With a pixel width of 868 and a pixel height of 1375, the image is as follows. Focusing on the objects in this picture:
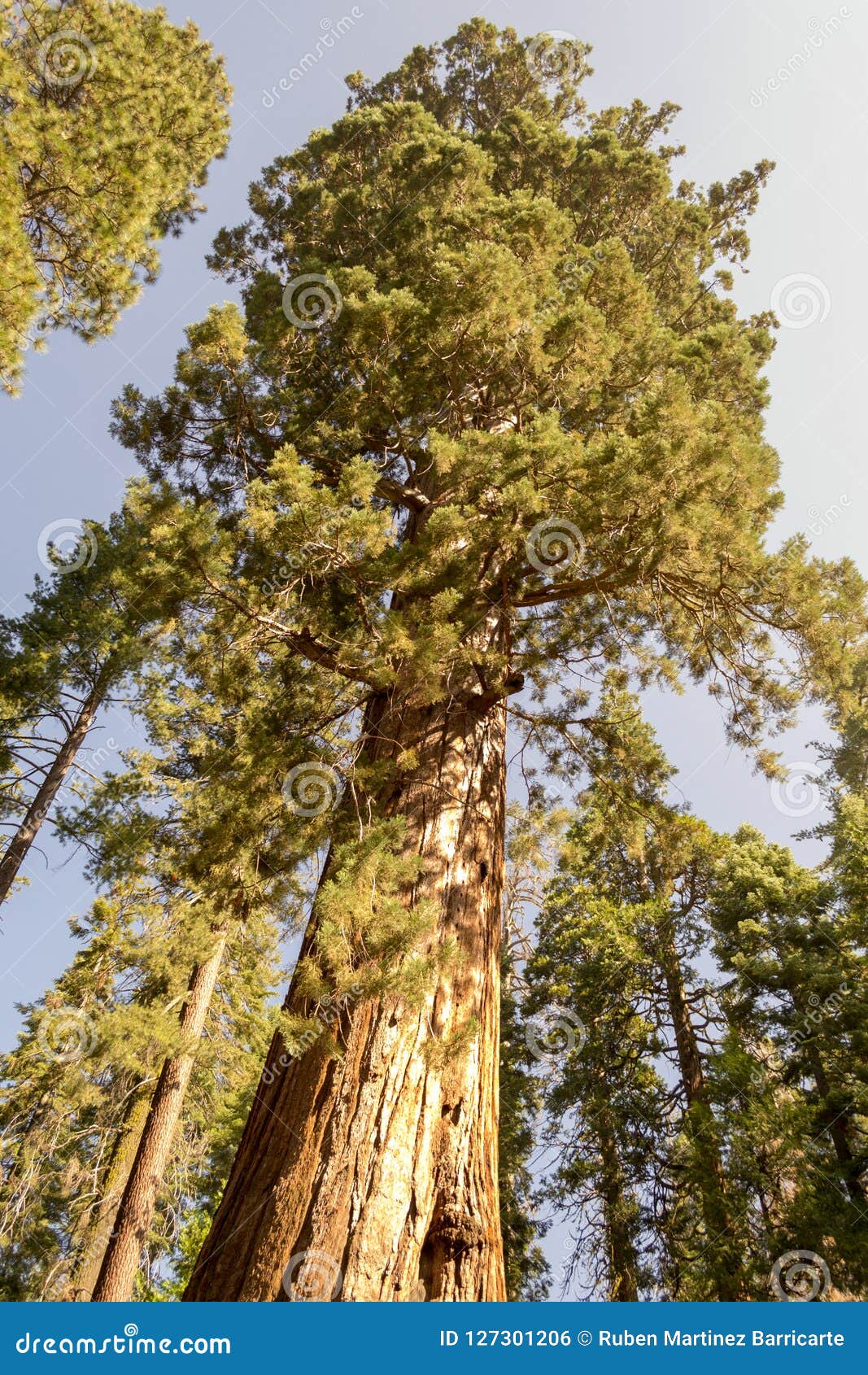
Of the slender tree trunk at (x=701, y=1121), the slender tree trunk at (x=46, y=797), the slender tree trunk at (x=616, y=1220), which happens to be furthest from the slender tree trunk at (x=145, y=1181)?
the slender tree trunk at (x=701, y=1121)

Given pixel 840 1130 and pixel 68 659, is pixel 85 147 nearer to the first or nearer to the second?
pixel 68 659

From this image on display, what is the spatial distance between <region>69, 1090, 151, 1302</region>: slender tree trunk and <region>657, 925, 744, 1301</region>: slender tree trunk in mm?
6367

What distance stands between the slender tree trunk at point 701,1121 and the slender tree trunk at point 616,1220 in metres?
1.19

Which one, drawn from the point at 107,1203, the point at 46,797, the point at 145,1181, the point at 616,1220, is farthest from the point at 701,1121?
the point at 46,797

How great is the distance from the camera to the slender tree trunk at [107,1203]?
9305mm

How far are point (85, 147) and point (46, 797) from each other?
7.45 meters

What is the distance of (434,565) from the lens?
4570mm

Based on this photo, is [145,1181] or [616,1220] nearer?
[145,1181]

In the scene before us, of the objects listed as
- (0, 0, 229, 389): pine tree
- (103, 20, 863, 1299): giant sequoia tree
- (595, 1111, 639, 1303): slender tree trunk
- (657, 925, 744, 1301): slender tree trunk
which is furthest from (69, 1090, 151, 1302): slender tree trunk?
(0, 0, 229, 389): pine tree

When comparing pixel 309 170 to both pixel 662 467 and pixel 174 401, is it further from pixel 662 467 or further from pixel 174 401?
pixel 662 467

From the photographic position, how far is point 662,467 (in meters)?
4.36

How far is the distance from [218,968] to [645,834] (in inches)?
251
